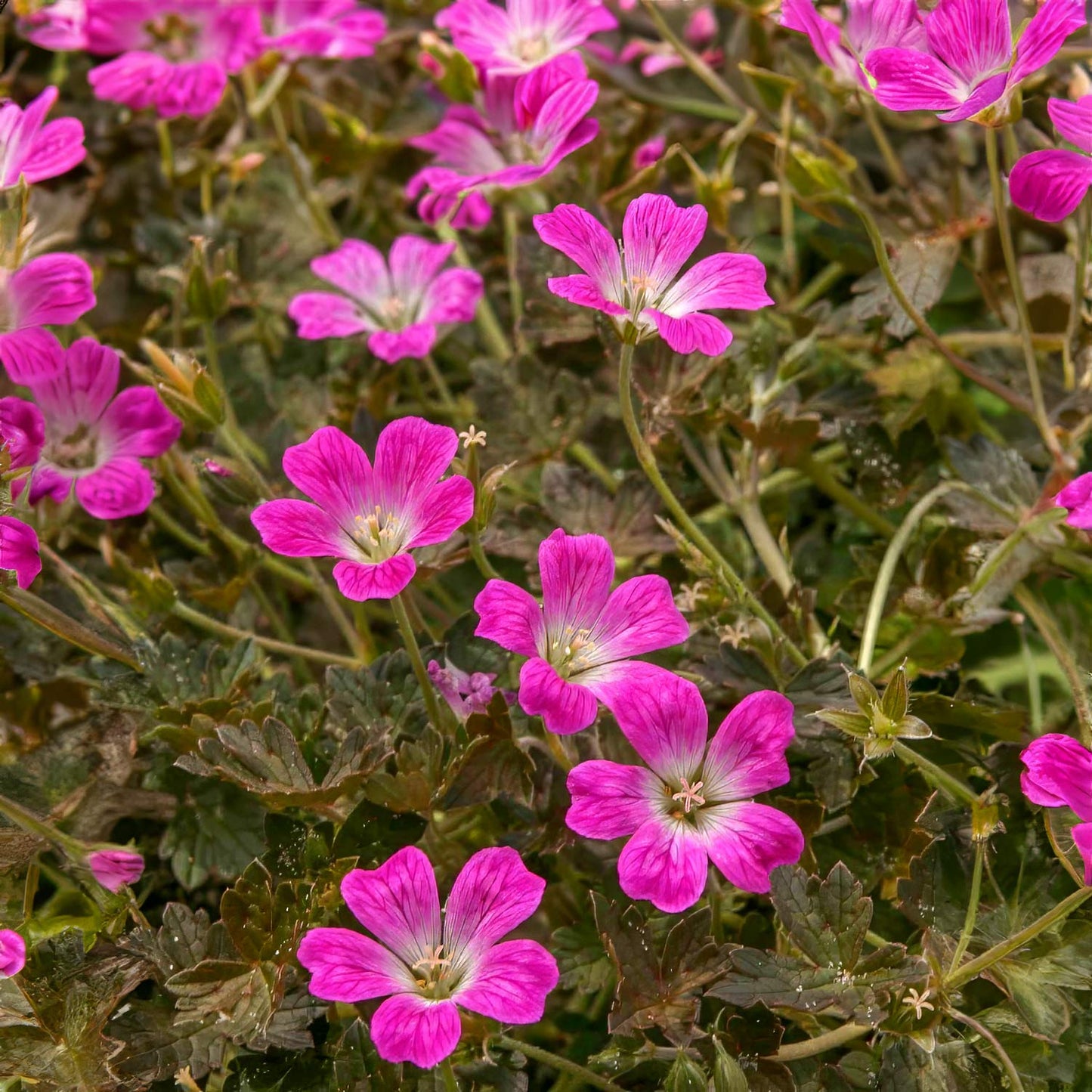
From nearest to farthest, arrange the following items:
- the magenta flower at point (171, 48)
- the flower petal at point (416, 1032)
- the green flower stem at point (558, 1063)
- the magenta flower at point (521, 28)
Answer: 1. the flower petal at point (416, 1032)
2. the green flower stem at point (558, 1063)
3. the magenta flower at point (521, 28)
4. the magenta flower at point (171, 48)

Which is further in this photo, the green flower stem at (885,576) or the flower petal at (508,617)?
the green flower stem at (885,576)

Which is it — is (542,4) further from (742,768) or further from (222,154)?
(742,768)

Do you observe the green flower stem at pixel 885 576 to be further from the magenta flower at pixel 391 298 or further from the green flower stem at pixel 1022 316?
the magenta flower at pixel 391 298

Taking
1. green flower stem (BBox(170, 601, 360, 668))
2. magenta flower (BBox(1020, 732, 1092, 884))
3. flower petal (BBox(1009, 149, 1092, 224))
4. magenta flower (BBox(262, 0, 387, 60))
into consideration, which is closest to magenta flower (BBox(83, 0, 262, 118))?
magenta flower (BBox(262, 0, 387, 60))

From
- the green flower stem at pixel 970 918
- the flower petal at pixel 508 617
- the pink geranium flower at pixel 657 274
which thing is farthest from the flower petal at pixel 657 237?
the green flower stem at pixel 970 918

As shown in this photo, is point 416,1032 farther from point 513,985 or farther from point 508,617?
point 508,617

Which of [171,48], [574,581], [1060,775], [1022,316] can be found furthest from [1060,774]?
[171,48]
